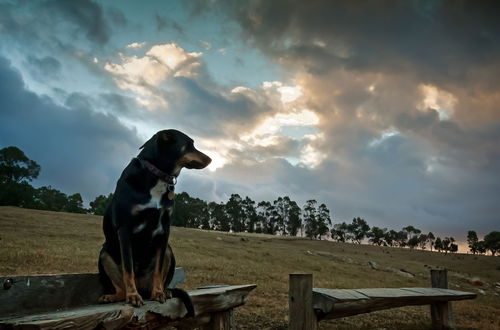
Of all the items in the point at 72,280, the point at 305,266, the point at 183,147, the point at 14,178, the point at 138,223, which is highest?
the point at 14,178

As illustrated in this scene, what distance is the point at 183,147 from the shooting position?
3.54m

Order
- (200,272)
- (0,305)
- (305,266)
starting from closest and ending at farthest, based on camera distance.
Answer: (0,305) < (200,272) < (305,266)

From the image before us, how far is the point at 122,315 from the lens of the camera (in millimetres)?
2818

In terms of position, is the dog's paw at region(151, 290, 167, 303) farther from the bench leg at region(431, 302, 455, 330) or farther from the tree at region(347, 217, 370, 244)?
the tree at region(347, 217, 370, 244)

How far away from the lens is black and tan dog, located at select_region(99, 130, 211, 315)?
327 cm

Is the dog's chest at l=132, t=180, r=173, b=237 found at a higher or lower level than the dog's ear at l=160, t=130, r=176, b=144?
lower

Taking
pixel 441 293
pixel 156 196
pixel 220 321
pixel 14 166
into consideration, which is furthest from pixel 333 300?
pixel 14 166

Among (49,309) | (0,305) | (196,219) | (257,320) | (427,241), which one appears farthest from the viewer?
(427,241)

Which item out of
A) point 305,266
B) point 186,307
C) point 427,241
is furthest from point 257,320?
point 427,241

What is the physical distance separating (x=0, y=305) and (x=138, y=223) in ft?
4.01

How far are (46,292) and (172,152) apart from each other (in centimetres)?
166

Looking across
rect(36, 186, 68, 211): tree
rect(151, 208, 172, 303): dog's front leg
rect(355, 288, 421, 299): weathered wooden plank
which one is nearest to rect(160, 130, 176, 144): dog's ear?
rect(151, 208, 172, 303): dog's front leg

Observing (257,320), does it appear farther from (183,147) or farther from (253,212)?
(253,212)

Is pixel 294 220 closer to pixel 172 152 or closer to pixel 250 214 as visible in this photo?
pixel 250 214
